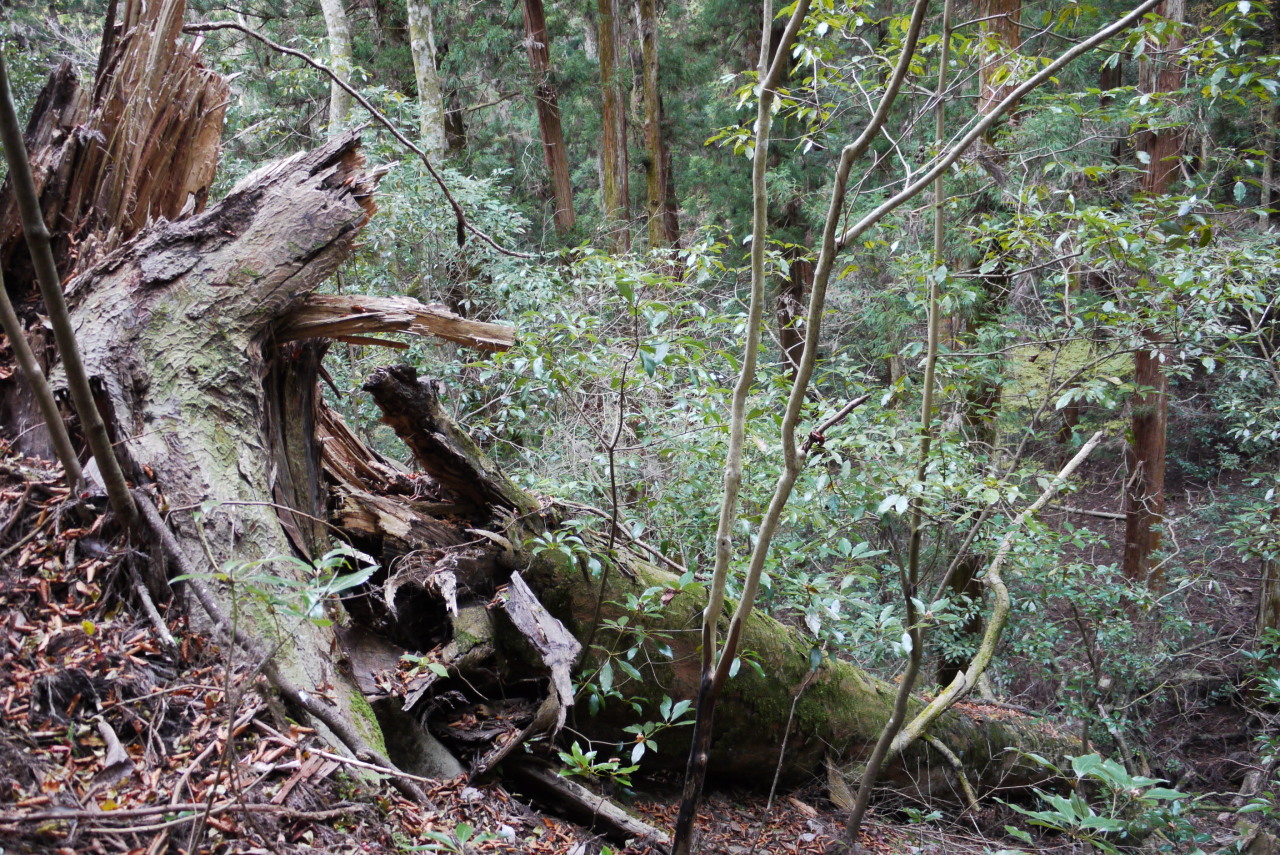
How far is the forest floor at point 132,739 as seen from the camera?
1605 mm

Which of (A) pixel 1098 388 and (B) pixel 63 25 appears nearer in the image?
(A) pixel 1098 388

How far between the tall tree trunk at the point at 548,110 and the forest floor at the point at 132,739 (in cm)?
1122

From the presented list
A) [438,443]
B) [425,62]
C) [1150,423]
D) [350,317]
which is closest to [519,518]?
[438,443]

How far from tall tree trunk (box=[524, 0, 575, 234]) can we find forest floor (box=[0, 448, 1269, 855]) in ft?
36.8

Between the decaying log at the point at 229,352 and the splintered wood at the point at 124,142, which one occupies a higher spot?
the splintered wood at the point at 124,142

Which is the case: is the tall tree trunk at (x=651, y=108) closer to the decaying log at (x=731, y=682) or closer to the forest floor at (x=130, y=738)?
the decaying log at (x=731, y=682)

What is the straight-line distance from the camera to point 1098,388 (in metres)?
3.81

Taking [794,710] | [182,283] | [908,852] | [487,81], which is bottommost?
[908,852]

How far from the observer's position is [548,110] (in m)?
13.2

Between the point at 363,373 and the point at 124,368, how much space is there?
4.06m

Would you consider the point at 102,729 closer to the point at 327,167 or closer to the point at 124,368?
the point at 124,368

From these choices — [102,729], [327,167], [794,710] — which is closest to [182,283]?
[327,167]

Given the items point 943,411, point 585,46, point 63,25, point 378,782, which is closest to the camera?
point 378,782

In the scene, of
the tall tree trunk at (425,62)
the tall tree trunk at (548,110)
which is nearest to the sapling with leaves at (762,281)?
the tall tree trunk at (425,62)
